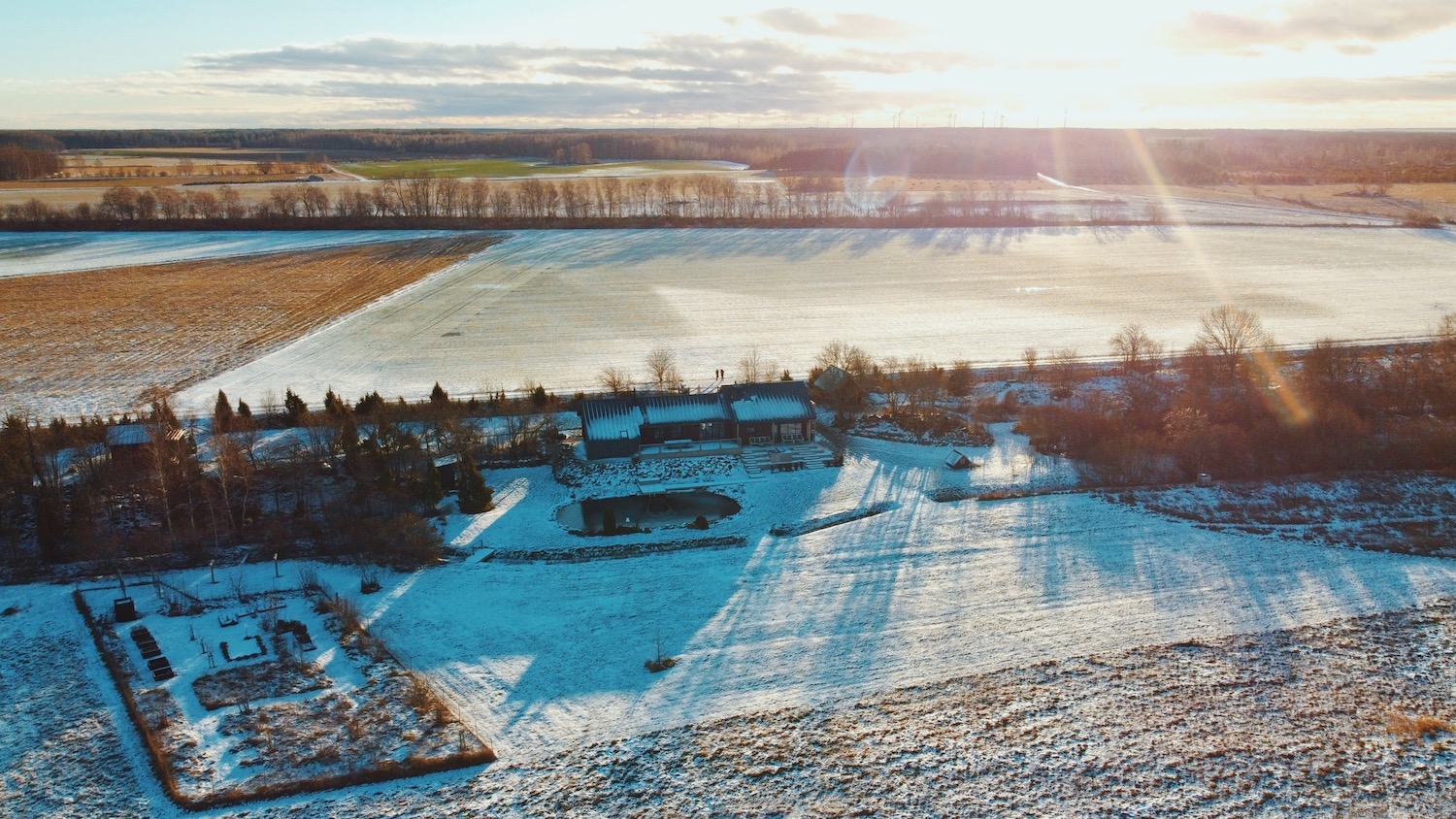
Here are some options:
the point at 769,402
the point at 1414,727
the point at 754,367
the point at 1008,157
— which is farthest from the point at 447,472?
the point at 1008,157

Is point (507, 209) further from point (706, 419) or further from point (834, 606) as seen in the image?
point (834, 606)

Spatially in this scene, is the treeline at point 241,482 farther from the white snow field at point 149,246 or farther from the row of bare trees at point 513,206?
the row of bare trees at point 513,206

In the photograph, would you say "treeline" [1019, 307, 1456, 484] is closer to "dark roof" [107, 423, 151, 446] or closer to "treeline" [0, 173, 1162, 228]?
"dark roof" [107, 423, 151, 446]

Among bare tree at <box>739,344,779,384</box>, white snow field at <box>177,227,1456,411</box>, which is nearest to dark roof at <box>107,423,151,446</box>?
white snow field at <box>177,227,1456,411</box>

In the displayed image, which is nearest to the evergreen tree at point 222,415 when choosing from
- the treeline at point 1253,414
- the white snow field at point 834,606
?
the white snow field at point 834,606

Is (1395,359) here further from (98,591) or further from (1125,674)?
(98,591)

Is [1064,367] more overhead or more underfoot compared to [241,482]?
more overhead
